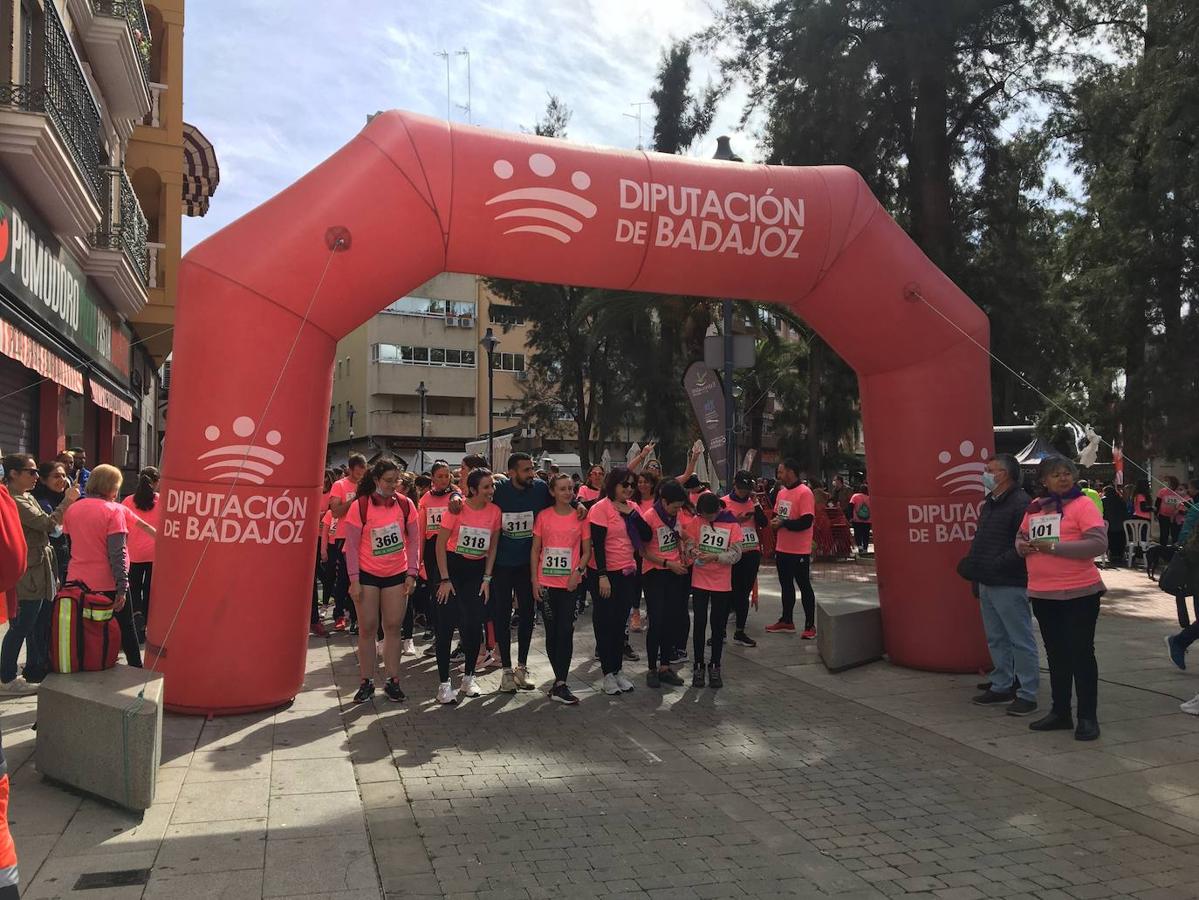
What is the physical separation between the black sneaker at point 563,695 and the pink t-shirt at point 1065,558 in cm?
337

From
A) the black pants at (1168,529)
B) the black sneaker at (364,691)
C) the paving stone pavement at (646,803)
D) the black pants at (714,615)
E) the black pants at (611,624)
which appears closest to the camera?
the paving stone pavement at (646,803)

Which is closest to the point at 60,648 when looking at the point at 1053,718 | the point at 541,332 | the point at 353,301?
the point at 353,301

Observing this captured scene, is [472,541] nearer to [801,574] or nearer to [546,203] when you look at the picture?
[546,203]

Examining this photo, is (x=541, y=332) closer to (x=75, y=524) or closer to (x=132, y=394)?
(x=132, y=394)

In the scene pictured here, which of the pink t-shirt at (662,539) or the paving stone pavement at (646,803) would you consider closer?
the paving stone pavement at (646,803)

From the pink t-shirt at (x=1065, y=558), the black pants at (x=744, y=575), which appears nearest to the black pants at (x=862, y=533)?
the black pants at (x=744, y=575)

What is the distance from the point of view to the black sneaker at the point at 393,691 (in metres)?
7.58

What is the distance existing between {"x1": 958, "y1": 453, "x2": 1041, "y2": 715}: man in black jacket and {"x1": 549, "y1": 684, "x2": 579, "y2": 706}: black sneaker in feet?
10.00

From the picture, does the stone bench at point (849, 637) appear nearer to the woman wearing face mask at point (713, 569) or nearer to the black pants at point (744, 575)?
the black pants at point (744, 575)

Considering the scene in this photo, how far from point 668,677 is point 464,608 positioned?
6.31 ft

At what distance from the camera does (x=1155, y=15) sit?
1716 centimetres

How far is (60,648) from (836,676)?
598 centimetres

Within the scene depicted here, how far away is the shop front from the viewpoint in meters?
11.0

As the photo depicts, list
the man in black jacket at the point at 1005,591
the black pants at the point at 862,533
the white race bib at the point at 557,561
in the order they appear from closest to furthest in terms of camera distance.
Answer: the man in black jacket at the point at 1005,591, the white race bib at the point at 557,561, the black pants at the point at 862,533
